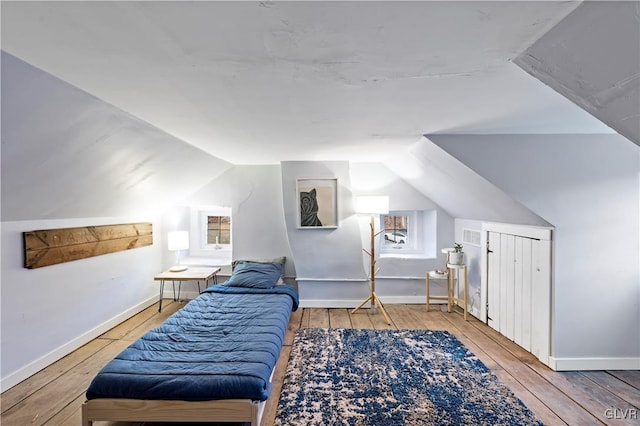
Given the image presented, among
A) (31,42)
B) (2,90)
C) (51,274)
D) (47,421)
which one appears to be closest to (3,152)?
(2,90)

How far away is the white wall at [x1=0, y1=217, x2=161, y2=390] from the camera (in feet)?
8.45

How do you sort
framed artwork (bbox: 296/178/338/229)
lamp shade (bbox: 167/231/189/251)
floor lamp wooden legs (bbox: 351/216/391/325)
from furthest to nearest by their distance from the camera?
lamp shade (bbox: 167/231/189/251) → framed artwork (bbox: 296/178/338/229) → floor lamp wooden legs (bbox: 351/216/391/325)

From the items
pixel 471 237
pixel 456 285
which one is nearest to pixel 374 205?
pixel 471 237

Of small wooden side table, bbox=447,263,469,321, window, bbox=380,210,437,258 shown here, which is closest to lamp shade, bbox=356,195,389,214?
window, bbox=380,210,437,258

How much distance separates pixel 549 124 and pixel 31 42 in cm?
321

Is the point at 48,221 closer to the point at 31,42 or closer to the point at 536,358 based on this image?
the point at 31,42

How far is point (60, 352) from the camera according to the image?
9.98 ft

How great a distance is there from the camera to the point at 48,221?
114 inches

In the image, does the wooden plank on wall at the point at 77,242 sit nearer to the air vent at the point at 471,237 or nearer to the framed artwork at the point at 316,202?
the framed artwork at the point at 316,202

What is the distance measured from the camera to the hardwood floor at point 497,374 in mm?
2195

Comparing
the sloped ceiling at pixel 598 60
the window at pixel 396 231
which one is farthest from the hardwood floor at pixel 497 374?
the sloped ceiling at pixel 598 60

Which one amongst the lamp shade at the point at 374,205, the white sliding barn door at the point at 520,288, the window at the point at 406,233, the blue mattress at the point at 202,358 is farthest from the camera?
the window at the point at 406,233

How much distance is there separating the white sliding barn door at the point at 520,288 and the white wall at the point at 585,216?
0.38 ft

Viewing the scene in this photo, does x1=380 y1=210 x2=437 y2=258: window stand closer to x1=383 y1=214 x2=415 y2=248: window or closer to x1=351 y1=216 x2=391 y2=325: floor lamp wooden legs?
x1=383 y1=214 x2=415 y2=248: window
